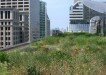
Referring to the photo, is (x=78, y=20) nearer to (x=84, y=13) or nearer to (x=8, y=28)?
(x=84, y=13)

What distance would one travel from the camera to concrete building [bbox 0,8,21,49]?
96.8 m

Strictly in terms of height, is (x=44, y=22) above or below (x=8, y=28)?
below

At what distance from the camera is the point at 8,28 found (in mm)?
97500

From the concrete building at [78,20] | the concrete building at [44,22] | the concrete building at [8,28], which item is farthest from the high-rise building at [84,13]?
the concrete building at [8,28]

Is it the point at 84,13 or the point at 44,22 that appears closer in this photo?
the point at 84,13

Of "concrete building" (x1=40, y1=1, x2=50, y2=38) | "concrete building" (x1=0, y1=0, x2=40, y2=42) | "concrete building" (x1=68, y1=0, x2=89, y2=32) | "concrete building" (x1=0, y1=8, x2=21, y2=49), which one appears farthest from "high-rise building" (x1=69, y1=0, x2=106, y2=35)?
"concrete building" (x1=0, y1=8, x2=21, y2=49)

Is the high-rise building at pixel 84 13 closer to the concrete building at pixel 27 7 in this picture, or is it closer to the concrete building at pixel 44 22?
the concrete building at pixel 44 22

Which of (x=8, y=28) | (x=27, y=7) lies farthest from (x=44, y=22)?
(x=8, y=28)

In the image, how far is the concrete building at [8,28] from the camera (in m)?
96.8

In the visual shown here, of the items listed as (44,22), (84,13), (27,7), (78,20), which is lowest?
(44,22)

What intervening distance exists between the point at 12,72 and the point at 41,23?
14320 centimetres

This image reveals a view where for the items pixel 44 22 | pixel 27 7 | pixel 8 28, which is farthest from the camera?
pixel 44 22

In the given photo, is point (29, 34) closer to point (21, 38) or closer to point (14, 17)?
point (21, 38)

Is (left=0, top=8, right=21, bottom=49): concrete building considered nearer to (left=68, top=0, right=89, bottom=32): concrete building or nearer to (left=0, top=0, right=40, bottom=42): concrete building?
(left=0, top=0, right=40, bottom=42): concrete building
